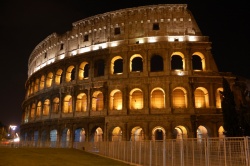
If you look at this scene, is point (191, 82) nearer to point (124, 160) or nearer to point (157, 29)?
point (157, 29)

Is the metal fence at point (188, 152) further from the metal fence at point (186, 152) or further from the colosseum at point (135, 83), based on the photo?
the colosseum at point (135, 83)

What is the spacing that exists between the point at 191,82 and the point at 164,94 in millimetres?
2874

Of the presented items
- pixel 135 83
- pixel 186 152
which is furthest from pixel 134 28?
pixel 186 152

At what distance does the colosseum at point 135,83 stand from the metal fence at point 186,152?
899 cm

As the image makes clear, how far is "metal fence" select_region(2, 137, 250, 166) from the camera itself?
7887 millimetres

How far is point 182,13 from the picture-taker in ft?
90.9

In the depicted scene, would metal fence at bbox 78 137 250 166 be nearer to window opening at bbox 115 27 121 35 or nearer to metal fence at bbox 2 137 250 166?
metal fence at bbox 2 137 250 166

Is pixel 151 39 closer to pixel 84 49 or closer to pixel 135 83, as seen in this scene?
pixel 135 83

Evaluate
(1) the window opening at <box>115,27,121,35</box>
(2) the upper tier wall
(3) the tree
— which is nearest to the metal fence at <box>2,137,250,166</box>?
(3) the tree

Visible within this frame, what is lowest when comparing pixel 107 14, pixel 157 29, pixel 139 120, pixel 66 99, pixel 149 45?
pixel 139 120

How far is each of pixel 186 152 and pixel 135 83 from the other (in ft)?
54.2

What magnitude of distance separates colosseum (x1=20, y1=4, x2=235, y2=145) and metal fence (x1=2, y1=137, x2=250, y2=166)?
29.5 feet

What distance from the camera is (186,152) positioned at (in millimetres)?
10102

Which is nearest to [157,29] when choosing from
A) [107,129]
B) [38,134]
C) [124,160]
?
[107,129]
